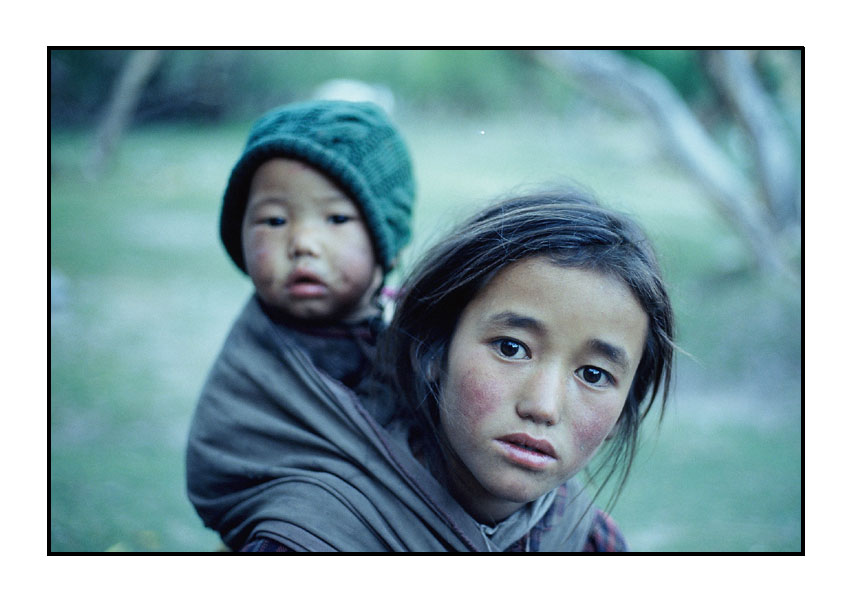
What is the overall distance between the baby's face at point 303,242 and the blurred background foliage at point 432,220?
38.4 inches

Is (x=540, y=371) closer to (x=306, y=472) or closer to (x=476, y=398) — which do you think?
(x=476, y=398)

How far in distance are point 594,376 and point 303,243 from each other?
1.38ft

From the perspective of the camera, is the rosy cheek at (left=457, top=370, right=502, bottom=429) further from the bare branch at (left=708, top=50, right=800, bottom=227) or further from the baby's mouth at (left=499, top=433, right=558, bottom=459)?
the bare branch at (left=708, top=50, right=800, bottom=227)

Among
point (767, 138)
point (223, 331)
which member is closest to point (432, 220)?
point (223, 331)

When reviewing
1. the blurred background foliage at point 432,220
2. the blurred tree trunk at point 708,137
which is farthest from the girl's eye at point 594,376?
the blurred tree trunk at point 708,137

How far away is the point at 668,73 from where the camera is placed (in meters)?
2.58

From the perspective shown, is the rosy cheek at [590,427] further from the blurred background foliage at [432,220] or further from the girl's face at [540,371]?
the blurred background foliage at [432,220]

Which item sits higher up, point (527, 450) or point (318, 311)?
point (318, 311)

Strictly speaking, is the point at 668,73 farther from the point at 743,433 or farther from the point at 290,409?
the point at 290,409

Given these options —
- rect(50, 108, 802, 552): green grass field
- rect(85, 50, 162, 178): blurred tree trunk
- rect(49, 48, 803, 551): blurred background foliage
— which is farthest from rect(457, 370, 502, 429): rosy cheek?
rect(85, 50, 162, 178): blurred tree trunk

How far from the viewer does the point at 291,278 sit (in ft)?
3.16

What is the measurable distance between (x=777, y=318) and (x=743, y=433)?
51cm

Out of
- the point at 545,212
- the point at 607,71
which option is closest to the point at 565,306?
the point at 545,212

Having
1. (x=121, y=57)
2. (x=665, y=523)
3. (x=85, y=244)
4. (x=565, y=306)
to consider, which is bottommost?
(x=665, y=523)
